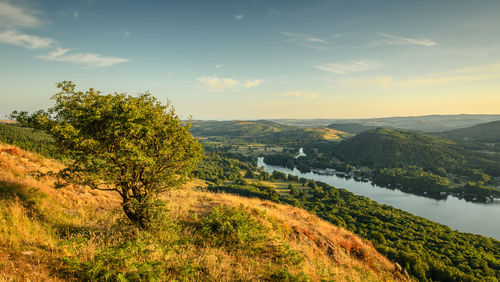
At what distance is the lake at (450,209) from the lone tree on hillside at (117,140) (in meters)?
118

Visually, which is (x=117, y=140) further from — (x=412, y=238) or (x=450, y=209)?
(x=450, y=209)

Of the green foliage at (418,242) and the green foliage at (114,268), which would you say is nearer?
the green foliage at (114,268)

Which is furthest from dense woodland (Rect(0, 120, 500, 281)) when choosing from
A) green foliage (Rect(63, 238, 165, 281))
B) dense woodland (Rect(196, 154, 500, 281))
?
green foliage (Rect(63, 238, 165, 281))

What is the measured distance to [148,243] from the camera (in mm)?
8867

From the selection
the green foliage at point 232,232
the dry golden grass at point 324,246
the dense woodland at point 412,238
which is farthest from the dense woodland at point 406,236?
the green foliage at point 232,232

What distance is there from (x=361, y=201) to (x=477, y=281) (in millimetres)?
56058

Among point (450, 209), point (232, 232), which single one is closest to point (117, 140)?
point (232, 232)

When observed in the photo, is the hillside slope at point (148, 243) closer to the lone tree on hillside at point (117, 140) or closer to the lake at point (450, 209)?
the lone tree on hillside at point (117, 140)

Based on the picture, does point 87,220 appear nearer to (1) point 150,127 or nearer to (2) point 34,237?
(2) point 34,237

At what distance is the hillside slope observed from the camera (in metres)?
6.39

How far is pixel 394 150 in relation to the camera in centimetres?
19650

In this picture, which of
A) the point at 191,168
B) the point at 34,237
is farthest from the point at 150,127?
the point at 34,237

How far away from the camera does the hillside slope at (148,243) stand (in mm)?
6391

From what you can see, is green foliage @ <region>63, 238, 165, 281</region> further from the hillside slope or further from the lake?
the lake
